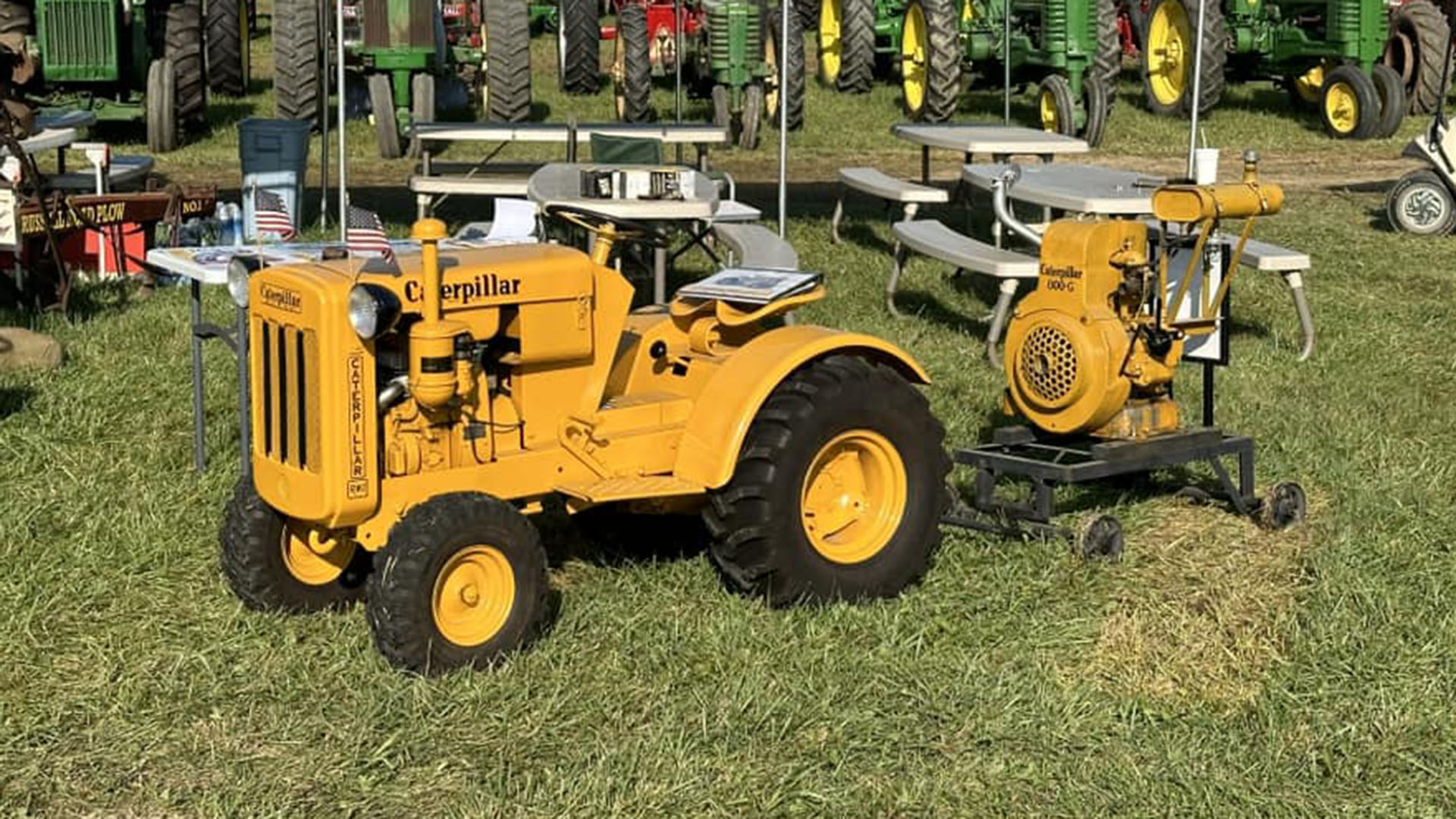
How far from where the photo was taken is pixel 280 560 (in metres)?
4.80

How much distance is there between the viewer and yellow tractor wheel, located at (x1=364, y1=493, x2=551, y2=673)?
4.29 metres

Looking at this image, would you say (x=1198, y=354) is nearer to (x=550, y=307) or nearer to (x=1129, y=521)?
(x=1129, y=521)

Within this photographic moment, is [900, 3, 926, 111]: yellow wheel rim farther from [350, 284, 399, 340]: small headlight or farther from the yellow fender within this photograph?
[350, 284, 399, 340]: small headlight

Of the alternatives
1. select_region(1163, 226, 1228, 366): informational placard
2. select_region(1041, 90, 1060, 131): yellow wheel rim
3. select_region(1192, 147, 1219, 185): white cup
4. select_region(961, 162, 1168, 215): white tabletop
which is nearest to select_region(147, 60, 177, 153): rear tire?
select_region(1041, 90, 1060, 131): yellow wheel rim

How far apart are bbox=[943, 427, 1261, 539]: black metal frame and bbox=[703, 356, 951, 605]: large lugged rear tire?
0.41m

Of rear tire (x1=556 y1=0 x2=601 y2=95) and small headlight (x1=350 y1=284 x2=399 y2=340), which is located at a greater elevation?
rear tire (x1=556 y1=0 x2=601 y2=95)

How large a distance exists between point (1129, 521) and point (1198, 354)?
0.71m

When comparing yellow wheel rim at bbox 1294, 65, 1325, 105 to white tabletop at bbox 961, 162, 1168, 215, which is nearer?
white tabletop at bbox 961, 162, 1168, 215

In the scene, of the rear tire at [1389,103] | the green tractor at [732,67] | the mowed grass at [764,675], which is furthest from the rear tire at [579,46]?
the mowed grass at [764,675]

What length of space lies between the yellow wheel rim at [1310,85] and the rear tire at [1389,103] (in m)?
1.12

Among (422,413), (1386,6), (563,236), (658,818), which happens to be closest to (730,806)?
(658,818)

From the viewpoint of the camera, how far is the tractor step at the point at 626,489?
185 inches

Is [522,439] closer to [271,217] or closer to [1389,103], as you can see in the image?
[271,217]

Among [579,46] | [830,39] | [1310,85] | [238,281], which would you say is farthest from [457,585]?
[830,39]
